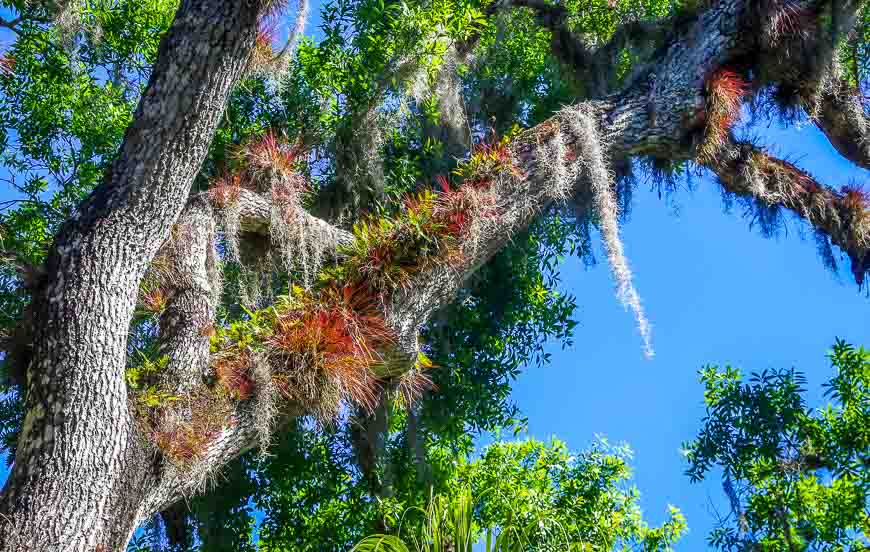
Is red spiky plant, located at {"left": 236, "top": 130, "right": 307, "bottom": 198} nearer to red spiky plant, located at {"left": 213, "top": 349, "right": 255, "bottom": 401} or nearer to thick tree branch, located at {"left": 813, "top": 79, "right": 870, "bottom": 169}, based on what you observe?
red spiky plant, located at {"left": 213, "top": 349, "right": 255, "bottom": 401}

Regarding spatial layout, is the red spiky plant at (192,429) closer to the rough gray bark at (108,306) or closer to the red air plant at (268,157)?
the rough gray bark at (108,306)

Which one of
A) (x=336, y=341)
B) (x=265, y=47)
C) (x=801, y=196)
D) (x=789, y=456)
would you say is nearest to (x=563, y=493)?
(x=789, y=456)

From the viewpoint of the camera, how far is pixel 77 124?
7246mm

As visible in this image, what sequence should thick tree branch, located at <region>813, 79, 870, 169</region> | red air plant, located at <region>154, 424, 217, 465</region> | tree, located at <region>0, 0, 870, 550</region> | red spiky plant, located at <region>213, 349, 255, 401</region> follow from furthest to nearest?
thick tree branch, located at <region>813, 79, 870, 169</region> < red spiky plant, located at <region>213, 349, 255, 401</region> < red air plant, located at <region>154, 424, 217, 465</region> < tree, located at <region>0, 0, 870, 550</region>

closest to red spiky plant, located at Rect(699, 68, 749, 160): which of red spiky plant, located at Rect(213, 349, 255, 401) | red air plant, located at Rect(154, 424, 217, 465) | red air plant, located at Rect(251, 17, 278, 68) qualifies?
red air plant, located at Rect(251, 17, 278, 68)

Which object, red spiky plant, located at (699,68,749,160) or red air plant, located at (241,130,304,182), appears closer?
red air plant, located at (241,130,304,182)

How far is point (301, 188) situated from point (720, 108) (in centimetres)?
277

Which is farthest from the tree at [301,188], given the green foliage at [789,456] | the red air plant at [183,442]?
the green foliage at [789,456]

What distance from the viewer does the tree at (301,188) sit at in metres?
4.07

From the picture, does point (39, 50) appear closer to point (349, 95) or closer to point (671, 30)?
point (349, 95)

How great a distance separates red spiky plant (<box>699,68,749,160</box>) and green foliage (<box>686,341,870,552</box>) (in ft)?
6.13

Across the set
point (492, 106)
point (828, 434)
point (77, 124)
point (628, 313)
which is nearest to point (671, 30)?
point (492, 106)

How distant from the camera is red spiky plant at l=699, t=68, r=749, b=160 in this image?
6062mm

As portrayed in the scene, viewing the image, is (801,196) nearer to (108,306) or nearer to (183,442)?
(183,442)
